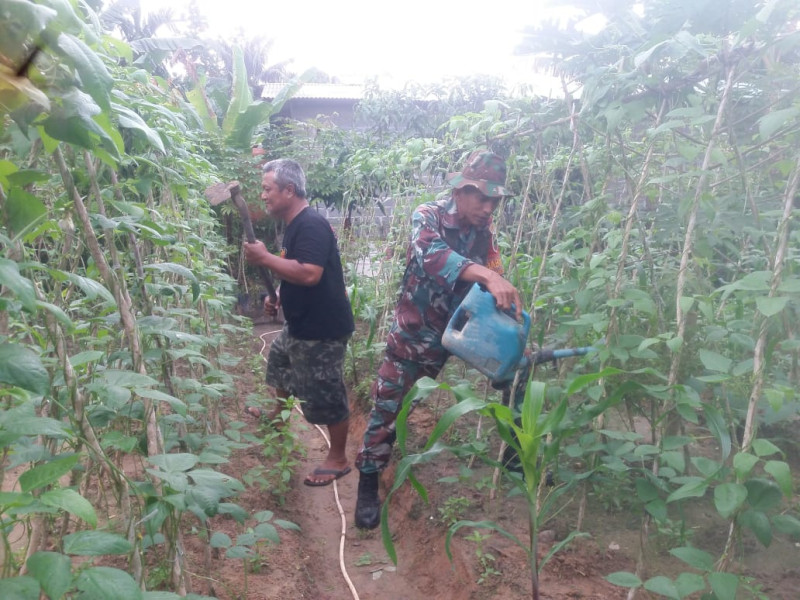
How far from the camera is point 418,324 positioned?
304 cm

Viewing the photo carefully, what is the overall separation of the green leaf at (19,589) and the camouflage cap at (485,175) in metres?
2.31

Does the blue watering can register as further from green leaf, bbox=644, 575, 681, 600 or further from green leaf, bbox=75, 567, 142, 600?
green leaf, bbox=75, 567, 142, 600

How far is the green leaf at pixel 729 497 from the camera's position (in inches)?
57.8

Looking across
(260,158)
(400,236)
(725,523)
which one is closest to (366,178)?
(400,236)

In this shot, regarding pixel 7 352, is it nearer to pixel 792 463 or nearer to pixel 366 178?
pixel 792 463

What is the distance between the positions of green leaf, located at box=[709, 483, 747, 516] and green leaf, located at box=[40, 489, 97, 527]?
4.35 feet

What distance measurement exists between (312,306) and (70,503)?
2389mm

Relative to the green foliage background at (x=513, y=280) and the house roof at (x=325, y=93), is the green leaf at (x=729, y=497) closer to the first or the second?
the green foliage background at (x=513, y=280)

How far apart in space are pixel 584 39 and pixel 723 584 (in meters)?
1.84

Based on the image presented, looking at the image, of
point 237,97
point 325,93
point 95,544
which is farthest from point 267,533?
point 325,93

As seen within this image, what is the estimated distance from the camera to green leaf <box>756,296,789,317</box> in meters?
1.50

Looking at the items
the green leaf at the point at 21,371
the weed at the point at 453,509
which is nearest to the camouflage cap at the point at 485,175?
the weed at the point at 453,509

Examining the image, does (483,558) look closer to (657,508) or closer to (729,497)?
(657,508)

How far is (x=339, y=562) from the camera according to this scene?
2.98 meters
